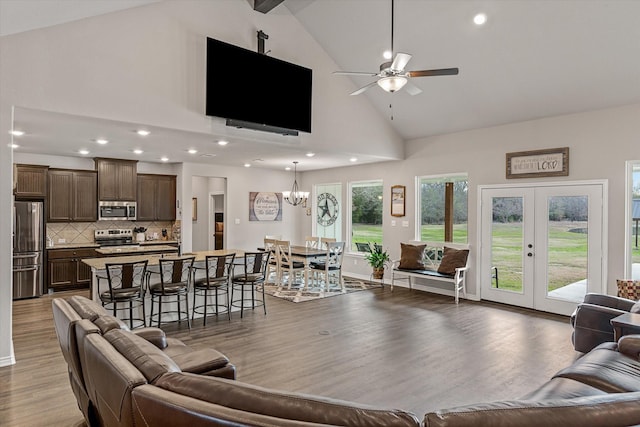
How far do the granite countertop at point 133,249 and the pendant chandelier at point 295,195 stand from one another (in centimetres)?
284

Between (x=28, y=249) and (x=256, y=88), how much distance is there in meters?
4.88

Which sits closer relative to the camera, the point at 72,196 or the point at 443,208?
the point at 72,196

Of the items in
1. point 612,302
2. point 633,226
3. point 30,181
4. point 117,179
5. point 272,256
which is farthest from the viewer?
point 272,256

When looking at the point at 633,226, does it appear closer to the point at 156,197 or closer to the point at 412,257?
the point at 412,257

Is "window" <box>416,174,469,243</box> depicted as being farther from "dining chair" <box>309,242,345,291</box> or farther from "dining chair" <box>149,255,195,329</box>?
"dining chair" <box>149,255,195,329</box>

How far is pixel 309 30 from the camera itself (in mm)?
6457

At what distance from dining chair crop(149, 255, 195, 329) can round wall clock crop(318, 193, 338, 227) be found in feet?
17.4

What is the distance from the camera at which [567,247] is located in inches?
238

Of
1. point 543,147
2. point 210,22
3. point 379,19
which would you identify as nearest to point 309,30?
point 379,19

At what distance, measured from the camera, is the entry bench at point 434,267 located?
7039 millimetres

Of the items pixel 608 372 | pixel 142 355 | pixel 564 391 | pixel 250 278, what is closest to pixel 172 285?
pixel 250 278

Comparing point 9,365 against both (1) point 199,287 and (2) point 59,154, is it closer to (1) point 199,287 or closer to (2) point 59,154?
(1) point 199,287

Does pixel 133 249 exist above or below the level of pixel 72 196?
below

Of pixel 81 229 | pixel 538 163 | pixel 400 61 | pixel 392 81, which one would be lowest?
pixel 81 229
